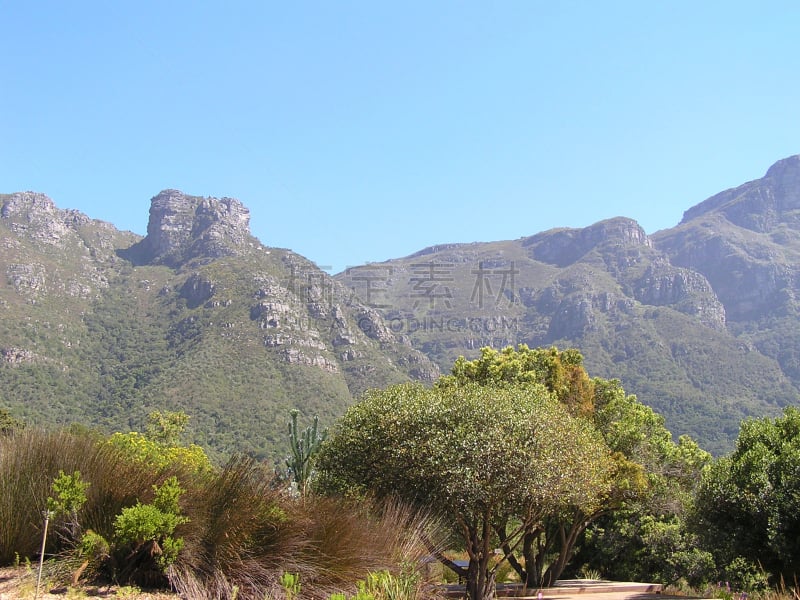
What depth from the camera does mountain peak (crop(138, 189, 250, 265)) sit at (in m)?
137

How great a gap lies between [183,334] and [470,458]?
9606 centimetres

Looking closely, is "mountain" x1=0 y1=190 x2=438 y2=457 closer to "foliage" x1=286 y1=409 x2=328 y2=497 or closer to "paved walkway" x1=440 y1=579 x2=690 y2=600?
"foliage" x1=286 y1=409 x2=328 y2=497

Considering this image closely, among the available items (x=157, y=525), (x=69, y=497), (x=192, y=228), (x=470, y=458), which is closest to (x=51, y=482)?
(x=69, y=497)

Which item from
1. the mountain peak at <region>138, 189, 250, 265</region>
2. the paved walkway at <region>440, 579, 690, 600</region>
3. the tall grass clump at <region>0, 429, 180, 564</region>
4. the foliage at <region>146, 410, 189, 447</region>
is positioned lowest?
the paved walkway at <region>440, 579, 690, 600</region>

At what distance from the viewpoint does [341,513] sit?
8.18 meters

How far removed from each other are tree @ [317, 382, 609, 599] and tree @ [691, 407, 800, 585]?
2.19 metres

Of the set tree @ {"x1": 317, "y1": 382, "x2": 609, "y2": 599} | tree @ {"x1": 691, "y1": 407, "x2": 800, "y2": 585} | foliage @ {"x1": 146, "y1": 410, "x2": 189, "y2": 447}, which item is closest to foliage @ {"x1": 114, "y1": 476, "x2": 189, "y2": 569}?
tree @ {"x1": 317, "y1": 382, "x2": 609, "y2": 599}

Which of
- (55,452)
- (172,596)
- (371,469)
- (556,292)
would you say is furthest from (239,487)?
(556,292)

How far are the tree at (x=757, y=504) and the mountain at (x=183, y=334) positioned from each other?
59.7 m

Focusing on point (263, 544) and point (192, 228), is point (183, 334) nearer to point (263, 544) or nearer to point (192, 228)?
point (192, 228)

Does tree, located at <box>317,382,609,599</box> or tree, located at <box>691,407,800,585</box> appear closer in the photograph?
tree, located at <box>317,382,609,599</box>

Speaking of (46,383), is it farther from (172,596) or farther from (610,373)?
(610,373)

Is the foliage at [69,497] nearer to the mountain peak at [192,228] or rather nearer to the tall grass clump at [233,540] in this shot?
the tall grass clump at [233,540]

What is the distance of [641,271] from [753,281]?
94.6ft
